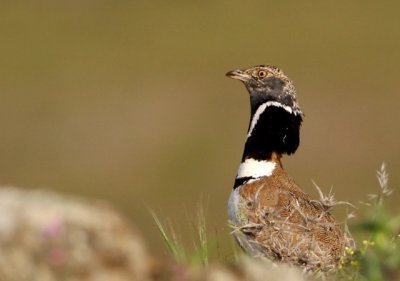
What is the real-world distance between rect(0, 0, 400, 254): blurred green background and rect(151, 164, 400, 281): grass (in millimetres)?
15272

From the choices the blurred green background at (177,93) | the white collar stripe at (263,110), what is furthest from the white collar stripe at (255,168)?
the blurred green background at (177,93)

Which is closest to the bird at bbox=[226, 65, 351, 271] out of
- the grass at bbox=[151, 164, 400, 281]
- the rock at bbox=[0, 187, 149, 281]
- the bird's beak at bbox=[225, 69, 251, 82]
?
the bird's beak at bbox=[225, 69, 251, 82]

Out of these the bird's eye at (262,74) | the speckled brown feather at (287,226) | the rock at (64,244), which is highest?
the rock at (64,244)

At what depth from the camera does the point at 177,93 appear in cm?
3186

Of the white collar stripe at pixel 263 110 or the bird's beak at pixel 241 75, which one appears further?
the bird's beak at pixel 241 75

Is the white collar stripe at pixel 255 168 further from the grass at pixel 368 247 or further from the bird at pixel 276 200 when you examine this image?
the grass at pixel 368 247

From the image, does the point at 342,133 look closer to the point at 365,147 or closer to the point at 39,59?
the point at 365,147

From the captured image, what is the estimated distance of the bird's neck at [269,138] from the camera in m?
7.77

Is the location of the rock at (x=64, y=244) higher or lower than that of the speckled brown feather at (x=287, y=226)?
higher

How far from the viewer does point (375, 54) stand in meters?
34.3

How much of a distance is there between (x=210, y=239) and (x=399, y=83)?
1030 inches

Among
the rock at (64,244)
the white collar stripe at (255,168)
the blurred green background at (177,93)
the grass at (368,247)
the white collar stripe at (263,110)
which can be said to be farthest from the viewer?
the blurred green background at (177,93)

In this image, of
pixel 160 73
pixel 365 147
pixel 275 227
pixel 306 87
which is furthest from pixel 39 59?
pixel 275 227

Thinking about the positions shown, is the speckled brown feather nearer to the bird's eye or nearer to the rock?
the bird's eye
